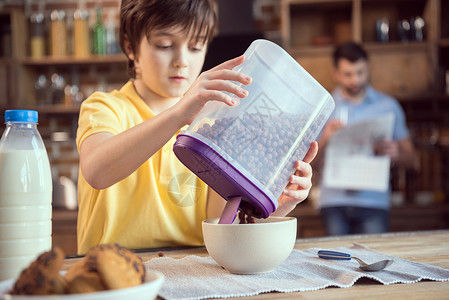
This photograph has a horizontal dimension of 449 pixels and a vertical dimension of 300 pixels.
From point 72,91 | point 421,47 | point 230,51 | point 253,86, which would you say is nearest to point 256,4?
point 230,51

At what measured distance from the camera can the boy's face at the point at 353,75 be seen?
106 inches

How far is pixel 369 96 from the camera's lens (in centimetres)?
276

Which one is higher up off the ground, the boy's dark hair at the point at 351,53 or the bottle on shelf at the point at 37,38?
the bottle on shelf at the point at 37,38

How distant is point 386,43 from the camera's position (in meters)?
3.29

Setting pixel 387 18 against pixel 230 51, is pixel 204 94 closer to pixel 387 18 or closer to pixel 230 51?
pixel 230 51

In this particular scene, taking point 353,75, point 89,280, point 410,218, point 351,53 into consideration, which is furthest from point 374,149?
point 89,280

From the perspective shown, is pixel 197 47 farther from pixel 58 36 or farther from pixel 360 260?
pixel 58 36

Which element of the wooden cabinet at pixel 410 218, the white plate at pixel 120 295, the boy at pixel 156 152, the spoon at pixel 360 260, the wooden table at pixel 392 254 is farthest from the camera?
the wooden cabinet at pixel 410 218

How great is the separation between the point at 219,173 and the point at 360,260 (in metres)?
0.30

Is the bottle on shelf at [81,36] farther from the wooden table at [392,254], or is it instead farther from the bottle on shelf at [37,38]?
the wooden table at [392,254]

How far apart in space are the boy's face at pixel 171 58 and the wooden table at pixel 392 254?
0.36 metres

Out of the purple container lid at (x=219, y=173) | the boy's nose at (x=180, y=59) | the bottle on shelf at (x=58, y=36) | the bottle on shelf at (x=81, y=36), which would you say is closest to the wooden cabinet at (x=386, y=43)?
the bottle on shelf at (x=81, y=36)

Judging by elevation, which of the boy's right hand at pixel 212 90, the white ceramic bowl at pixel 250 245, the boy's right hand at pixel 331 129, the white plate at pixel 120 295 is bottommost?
the white ceramic bowl at pixel 250 245

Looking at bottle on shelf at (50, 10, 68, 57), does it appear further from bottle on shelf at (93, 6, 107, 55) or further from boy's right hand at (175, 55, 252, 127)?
boy's right hand at (175, 55, 252, 127)
